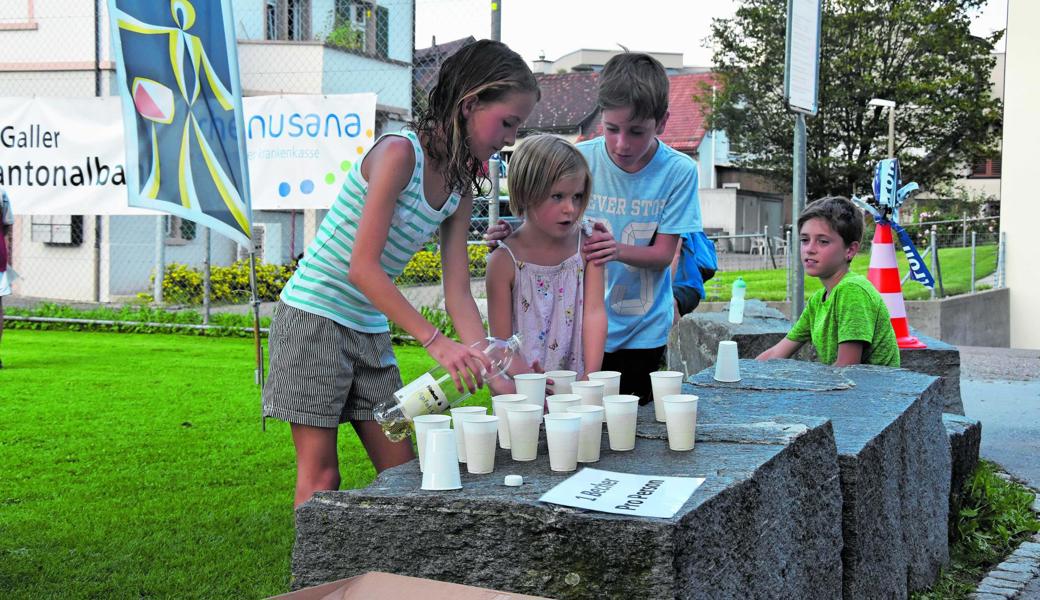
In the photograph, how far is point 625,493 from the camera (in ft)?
6.91

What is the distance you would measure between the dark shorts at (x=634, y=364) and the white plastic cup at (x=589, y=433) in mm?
1667

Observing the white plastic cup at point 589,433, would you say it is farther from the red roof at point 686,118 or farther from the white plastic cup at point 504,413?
the red roof at point 686,118

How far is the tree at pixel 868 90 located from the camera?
38.8m

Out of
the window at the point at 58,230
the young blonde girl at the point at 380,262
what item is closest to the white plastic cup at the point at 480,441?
the young blonde girl at the point at 380,262

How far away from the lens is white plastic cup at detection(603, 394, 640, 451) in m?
2.51

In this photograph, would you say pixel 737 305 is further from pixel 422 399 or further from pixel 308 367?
pixel 422 399

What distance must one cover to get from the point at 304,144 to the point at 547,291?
7.52 meters

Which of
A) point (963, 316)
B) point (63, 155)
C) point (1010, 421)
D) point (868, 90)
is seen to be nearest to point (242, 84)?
point (63, 155)

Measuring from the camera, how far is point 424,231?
317 cm

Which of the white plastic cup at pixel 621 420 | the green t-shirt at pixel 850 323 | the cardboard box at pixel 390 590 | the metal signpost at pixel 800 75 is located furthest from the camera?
the metal signpost at pixel 800 75

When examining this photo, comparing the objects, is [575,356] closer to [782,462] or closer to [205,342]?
[782,462]

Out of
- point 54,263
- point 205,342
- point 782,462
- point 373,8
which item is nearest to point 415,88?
point 373,8

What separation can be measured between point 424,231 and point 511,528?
1.30 metres

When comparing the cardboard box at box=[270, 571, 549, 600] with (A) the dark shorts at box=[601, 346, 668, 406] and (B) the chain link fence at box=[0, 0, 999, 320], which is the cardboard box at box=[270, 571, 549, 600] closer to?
(A) the dark shorts at box=[601, 346, 668, 406]
